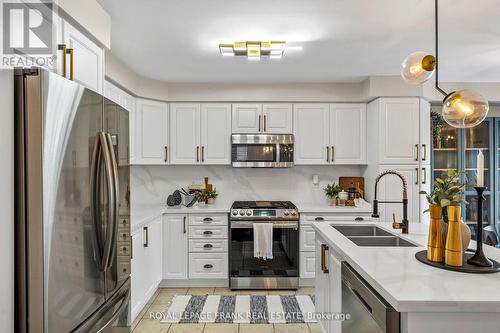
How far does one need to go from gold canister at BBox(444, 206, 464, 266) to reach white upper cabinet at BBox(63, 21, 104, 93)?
2.00 m

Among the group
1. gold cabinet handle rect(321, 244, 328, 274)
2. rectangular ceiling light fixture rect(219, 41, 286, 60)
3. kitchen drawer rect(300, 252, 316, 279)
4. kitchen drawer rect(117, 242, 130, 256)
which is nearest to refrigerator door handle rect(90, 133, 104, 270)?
kitchen drawer rect(117, 242, 130, 256)

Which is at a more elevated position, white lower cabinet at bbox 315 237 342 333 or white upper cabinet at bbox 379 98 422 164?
white upper cabinet at bbox 379 98 422 164

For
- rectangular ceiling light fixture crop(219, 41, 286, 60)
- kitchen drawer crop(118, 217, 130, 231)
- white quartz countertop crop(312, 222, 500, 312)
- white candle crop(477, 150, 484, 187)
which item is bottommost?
white quartz countertop crop(312, 222, 500, 312)

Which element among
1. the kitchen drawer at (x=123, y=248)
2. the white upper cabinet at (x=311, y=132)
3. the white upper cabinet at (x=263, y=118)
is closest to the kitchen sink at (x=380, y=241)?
the kitchen drawer at (x=123, y=248)

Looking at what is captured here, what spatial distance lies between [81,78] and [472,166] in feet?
16.3

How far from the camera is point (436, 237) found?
1.65m

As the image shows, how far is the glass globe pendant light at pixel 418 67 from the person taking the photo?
189 centimetres

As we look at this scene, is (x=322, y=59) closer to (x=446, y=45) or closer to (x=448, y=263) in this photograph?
(x=446, y=45)

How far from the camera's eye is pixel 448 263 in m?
1.60

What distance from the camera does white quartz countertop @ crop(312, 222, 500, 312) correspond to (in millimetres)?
1227

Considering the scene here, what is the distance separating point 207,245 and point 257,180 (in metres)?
A: 1.15

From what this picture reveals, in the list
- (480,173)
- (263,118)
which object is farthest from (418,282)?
(263,118)

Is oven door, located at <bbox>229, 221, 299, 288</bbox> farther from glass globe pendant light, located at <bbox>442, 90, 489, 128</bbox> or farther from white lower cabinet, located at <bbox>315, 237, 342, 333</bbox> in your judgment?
glass globe pendant light, located at <bbox>442, 90, 489, 128</bbox>

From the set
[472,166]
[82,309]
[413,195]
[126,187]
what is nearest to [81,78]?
[126,187]
